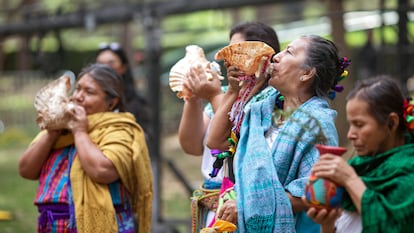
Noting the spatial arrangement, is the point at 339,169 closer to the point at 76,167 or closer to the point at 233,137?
the point at 233,137

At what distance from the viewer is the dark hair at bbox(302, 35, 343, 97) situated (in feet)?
10.3

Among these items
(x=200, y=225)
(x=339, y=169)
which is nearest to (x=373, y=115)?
(x=339, y=169)

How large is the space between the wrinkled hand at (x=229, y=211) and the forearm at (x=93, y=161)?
111cm

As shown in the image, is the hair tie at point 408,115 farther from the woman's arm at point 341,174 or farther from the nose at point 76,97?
the nose at point 76,97

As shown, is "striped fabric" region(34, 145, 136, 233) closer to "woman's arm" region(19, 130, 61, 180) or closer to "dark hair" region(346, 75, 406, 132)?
"woman's arm" region(19, 130, 61, 180)

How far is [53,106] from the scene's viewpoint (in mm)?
4180

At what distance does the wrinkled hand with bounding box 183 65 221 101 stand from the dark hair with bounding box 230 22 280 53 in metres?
0.26

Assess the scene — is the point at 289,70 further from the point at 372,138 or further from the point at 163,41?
the point at 163,41

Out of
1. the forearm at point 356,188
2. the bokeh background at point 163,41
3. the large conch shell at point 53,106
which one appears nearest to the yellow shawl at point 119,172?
the large conch shell at point 53,106

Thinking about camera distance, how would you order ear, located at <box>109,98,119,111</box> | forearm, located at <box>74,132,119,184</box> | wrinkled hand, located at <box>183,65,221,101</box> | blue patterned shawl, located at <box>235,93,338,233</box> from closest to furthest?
1. blue patterned shawl, located at <box>235,93,338,233</box>
2. wrinkled hand, located at <box>183,65,221,101</box>
3. forearm, located at <box>74,132,119,184</box>
4. ear, located at <box>109,98,119,111</box>

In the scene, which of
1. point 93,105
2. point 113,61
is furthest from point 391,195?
point 113,61

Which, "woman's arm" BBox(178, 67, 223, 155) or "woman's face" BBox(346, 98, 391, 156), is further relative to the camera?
"woman's arm" BBox(178, 67, 223, 155)

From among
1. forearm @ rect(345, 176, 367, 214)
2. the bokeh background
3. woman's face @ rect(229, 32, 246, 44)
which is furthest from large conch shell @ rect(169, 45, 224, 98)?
the bokeh background

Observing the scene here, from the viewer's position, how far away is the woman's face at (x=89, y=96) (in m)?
4.35
